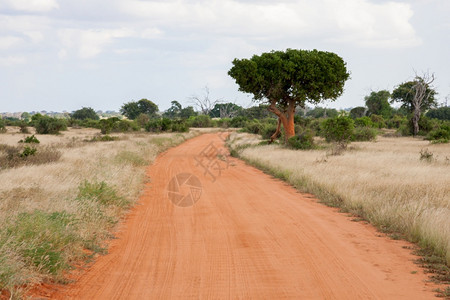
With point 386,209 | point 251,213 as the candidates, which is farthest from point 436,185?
point 251,213

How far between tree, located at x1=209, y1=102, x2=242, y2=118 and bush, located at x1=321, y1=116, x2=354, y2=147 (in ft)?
259

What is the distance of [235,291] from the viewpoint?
A: 5.29 meters

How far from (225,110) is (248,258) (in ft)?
345

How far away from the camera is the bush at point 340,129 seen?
1096 inches

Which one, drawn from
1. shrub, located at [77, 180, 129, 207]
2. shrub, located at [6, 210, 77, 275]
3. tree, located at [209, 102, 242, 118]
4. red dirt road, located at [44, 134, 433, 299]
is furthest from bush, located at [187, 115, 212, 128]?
shrub, located at [6, 210, 77, 275]

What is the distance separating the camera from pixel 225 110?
Answer: 110875 millimetres

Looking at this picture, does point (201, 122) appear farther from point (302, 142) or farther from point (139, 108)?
point (302, 142)

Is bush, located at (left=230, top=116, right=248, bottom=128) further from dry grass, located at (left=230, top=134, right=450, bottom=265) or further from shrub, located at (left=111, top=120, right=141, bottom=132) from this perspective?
dry grass, located at (left=230, top=134, right=450, bottom=265)

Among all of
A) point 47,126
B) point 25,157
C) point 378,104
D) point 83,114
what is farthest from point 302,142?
point 83,114

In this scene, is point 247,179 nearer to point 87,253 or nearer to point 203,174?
point 203,174

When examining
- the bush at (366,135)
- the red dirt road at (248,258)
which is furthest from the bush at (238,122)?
the red dirt road at (248,258)

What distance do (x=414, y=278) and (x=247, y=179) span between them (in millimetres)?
10391

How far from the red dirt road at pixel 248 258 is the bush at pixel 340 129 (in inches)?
703

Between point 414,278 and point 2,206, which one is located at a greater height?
point 2,206
